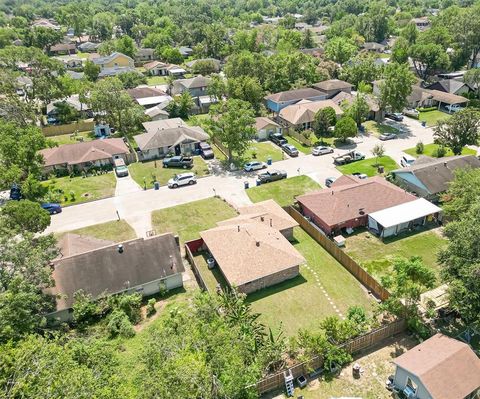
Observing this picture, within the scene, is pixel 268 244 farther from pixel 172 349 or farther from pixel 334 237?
pixel 172 349

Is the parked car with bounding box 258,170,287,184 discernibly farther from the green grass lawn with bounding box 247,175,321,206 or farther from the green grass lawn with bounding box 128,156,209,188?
the green grass lawn with bounding box 128,156,209,188

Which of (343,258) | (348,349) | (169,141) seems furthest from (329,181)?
(348,349)

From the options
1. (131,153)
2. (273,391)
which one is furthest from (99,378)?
(131,153)

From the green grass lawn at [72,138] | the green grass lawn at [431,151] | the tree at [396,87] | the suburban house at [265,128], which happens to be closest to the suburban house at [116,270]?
the suburban house at [265,128]

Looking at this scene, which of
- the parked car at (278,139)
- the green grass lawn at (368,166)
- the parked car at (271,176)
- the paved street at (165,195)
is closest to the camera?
the paved street at (165,195)

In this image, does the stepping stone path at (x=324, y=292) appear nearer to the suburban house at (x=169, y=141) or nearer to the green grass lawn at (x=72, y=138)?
the suburban house at (x=169, y=141)

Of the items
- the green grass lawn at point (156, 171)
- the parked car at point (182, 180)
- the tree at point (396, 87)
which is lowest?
the green grass lawn at point (156, 171)

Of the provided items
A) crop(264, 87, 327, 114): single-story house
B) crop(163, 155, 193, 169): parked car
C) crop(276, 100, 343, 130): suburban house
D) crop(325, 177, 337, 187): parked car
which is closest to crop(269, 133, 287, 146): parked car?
crop(276, 100, 343, 130): suburban house
